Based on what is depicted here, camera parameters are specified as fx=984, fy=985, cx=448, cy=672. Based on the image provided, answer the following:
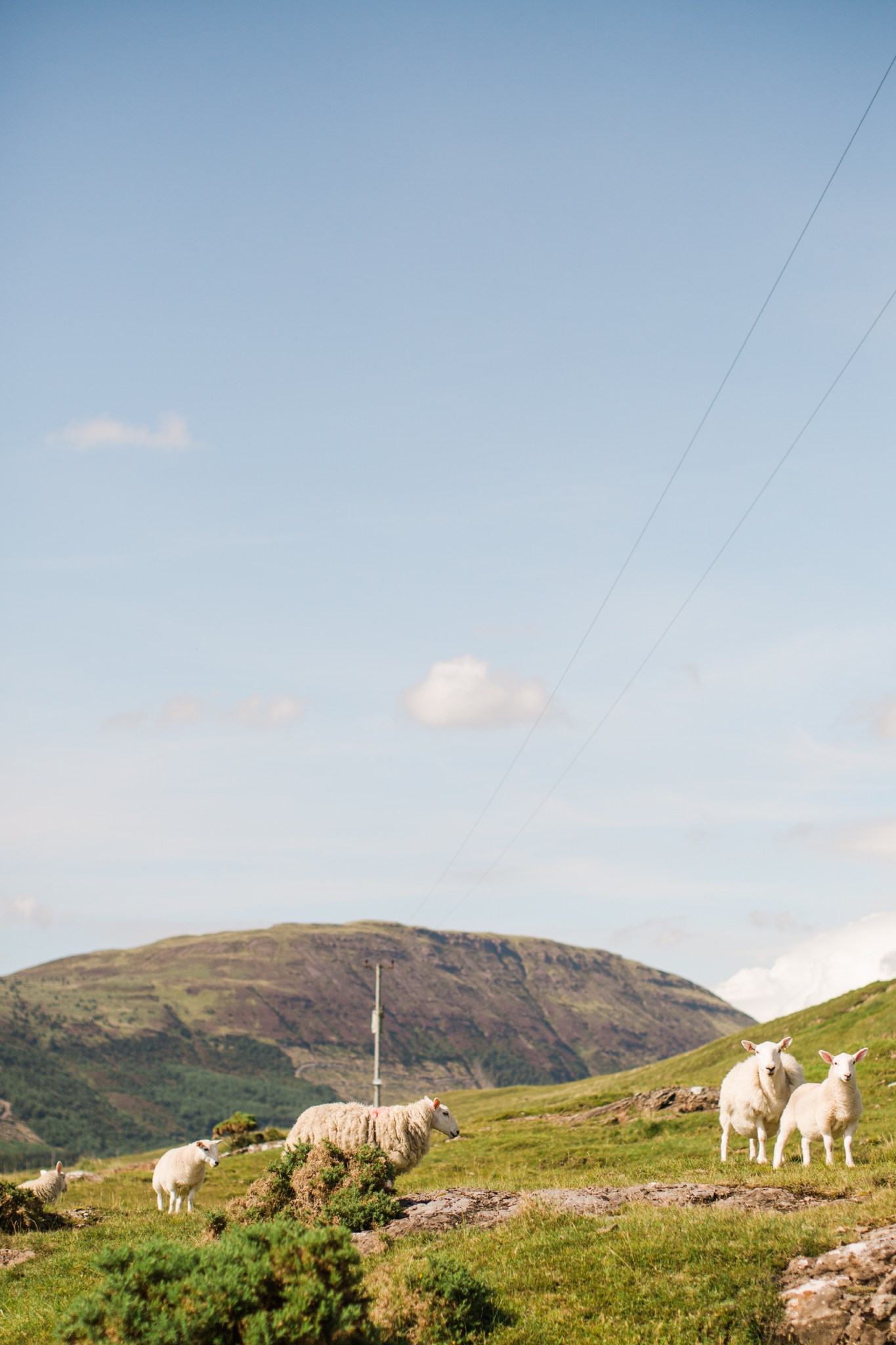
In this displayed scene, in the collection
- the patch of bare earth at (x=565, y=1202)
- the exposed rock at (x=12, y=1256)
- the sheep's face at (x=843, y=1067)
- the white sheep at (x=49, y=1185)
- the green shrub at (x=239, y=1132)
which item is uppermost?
the sheep's face at (x=843, y=1067)

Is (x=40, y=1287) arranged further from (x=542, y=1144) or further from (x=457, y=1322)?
(x=542, y=1144)

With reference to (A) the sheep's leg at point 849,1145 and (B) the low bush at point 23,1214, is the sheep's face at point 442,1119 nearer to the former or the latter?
(B) the low bush at point 23,1214

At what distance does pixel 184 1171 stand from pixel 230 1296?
642 inches

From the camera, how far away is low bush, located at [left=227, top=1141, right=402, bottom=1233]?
16109 millimetres

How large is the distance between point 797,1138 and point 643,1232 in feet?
51.8

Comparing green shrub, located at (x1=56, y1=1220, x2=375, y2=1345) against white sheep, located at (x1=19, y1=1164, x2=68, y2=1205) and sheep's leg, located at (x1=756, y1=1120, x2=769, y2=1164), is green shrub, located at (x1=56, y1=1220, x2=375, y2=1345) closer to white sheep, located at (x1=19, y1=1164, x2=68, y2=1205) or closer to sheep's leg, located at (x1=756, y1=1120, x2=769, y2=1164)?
sheep's leg, located at (x1=756, y1=1120, x2=769, y2=1164)

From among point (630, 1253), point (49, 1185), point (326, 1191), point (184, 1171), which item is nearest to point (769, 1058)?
point (630, 1253)

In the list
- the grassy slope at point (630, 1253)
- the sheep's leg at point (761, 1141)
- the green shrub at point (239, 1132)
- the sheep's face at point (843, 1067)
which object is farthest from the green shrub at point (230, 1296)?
the green shrub at point (239, 1132)

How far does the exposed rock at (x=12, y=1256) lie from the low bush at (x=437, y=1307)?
8.80 metres

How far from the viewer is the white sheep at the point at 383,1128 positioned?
21422mm

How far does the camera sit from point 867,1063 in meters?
38.4

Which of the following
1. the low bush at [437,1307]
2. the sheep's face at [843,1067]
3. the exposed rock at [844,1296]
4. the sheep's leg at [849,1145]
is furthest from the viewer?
the sheep's face at [843,1067]

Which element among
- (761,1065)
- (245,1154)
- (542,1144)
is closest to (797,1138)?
(761,1065)

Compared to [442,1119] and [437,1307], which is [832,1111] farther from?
[437,1307]
